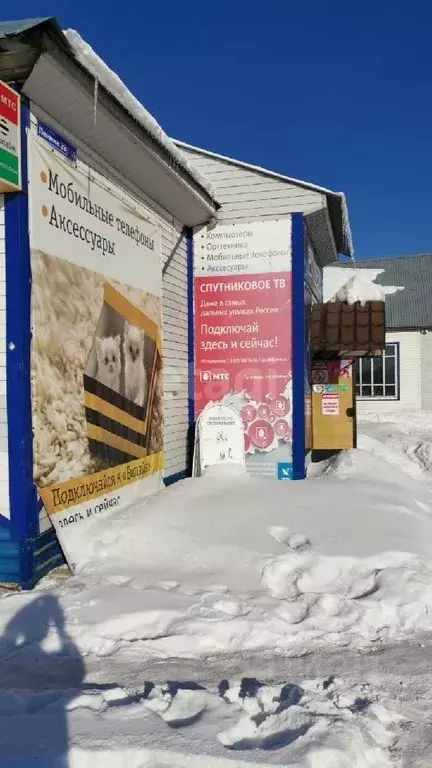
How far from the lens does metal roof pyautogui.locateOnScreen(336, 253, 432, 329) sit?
19.7 m

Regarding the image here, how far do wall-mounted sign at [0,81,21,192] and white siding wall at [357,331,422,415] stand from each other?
1655cm

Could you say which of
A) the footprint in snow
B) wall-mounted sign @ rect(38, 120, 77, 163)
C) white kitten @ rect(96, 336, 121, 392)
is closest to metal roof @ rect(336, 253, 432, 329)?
white kitten @ rect(96, 336, 121, 392)

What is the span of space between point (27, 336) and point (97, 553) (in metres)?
1.86

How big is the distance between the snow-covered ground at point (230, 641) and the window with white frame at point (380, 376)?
1377 centimetres

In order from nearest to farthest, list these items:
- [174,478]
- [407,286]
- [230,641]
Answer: [230,641], [174,478], [407,286]

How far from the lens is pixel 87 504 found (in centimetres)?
508

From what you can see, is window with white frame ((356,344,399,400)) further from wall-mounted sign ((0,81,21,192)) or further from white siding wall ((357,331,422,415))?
wall-mounted sign ((0,81,21,192))

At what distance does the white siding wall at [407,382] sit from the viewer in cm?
1911

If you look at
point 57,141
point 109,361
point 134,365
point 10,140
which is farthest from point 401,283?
point 10,140

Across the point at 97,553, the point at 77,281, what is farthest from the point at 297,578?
the point at 77,281

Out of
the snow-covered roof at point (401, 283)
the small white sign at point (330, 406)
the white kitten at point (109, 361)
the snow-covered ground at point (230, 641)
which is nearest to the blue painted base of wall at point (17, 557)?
the snow-covered ground at point (230, 641)

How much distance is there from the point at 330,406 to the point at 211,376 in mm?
2639

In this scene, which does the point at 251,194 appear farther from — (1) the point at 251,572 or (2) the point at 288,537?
(1) the point at 251,572

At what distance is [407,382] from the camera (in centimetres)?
1922
